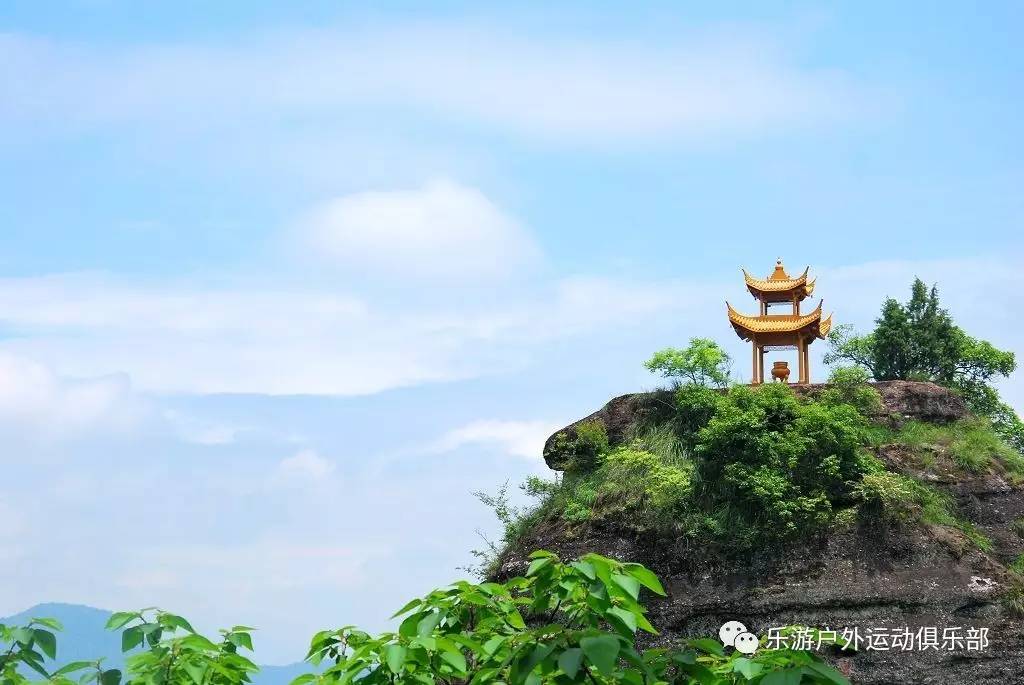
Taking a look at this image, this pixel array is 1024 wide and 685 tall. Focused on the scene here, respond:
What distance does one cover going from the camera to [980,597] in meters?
16.1

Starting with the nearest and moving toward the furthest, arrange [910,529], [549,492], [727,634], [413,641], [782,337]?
[413,641], [727,634], [910,529], [549,492], [782,337]

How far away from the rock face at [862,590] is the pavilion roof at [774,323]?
455cm

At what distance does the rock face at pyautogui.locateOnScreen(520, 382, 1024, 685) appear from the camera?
15641 millimetres

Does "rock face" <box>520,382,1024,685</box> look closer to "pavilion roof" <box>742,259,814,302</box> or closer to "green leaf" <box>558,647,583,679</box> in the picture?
"pavilion roof" <box>742,259,814,302</box>

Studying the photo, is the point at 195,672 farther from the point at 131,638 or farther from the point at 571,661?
the point at 571,661

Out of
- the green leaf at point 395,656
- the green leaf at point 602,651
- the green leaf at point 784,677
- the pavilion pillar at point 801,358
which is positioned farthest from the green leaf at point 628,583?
the pavilion pillar at point 801,358

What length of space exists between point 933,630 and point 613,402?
6176mm

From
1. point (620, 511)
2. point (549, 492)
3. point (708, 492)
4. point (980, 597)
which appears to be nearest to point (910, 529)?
point (980, 597)

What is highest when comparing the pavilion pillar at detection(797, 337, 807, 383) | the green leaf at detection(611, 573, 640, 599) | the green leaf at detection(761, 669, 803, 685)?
the pavilion pillar at detection(797, 337, 807, 383)

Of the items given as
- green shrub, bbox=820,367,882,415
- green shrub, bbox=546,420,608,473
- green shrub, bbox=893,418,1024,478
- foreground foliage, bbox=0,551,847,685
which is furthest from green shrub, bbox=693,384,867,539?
foreground foliage, bbox=0,551,847,685

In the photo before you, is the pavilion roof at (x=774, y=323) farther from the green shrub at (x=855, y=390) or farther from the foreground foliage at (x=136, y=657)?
the foreground foliage at (x=136, y=657)

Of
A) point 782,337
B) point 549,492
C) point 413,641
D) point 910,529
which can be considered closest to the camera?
point 413,641

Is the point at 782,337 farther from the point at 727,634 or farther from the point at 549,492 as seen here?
the point at 727,634

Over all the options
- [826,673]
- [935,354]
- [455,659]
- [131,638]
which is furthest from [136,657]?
[935,354]
